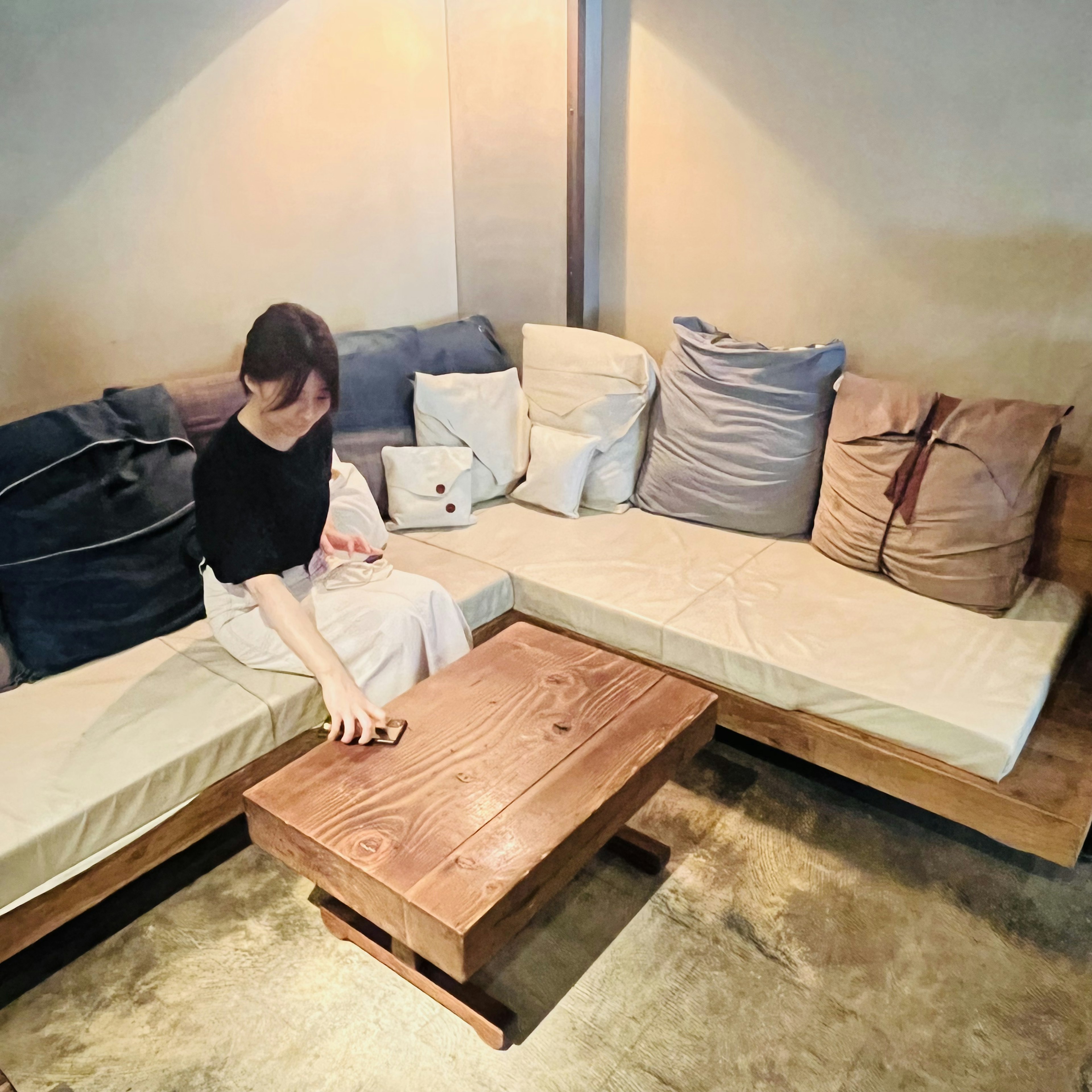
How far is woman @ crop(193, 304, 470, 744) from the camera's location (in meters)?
1.82

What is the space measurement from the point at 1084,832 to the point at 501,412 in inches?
75.5

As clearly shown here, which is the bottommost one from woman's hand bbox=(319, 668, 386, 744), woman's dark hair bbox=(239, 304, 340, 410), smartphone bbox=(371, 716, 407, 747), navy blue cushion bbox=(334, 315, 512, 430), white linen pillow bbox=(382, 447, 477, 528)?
smartphone bbox=(371, 716, 407, 747)

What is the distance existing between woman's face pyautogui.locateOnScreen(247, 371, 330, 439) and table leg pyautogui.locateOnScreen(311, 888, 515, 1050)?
1.03 m

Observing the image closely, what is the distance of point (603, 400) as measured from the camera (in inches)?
108

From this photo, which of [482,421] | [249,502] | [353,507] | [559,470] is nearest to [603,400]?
[559,470]

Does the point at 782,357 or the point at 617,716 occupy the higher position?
the point at 782,357

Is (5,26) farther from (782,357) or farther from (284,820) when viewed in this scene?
(782,357)

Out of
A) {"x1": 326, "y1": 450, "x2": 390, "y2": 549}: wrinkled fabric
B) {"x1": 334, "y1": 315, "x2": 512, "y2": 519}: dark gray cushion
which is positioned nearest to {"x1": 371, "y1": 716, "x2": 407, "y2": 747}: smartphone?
{"x1": 326, "y1": 450, "x2": 390, "y2": 549}: wrinkled fabric

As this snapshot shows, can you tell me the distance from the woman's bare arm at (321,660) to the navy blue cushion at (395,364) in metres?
0.76

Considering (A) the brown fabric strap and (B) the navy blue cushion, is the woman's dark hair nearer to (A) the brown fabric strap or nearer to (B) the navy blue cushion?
(B) the navy blue cushion

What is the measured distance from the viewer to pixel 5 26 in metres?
1.94

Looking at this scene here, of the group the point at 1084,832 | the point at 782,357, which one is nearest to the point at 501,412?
the point at 782,357

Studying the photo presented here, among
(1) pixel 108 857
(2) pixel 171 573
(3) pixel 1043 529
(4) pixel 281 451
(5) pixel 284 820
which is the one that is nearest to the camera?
(5) pixel 284 820

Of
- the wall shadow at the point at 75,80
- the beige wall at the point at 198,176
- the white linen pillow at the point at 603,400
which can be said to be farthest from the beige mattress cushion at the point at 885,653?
the wall shadow at the point at 75,80
